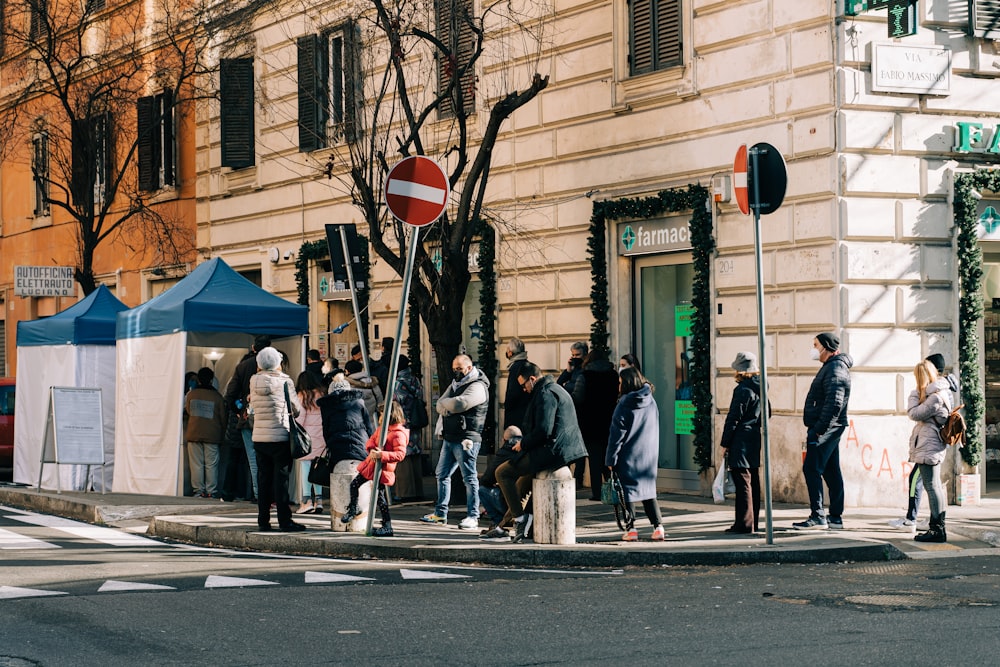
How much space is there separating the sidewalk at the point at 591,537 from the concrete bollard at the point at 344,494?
0.76ft

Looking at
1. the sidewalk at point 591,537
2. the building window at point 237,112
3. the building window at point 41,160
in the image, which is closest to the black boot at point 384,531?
the sidewalk at point 591,537

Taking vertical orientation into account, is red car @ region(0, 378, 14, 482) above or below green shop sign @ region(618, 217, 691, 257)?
below


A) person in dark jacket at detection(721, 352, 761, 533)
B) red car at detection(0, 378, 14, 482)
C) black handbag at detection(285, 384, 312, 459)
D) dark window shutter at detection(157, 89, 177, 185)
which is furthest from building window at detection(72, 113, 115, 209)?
person in dark jacket at detection(721, 352, 761, 533)

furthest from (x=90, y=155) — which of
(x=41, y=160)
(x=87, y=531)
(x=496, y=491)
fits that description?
(x=496, y=491)

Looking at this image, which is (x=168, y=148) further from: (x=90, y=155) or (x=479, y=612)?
(x=479, y=612)

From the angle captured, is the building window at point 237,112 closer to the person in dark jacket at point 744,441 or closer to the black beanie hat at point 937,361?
the person in dark jacket at point 744,441

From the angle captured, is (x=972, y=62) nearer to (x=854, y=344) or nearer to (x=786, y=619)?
(x=854, y=344)

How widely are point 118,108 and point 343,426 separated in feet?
52.4

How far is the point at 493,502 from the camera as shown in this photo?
14.1 meters

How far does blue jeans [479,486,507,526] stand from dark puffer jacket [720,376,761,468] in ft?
6.70

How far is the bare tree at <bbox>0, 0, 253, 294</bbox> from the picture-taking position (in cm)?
2680

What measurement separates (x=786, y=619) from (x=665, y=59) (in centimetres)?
1052

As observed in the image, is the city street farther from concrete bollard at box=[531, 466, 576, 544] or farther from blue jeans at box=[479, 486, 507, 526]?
blue jeans at box=[479, 486, 507, 526]

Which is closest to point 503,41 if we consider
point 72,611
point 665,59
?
point 665,59
